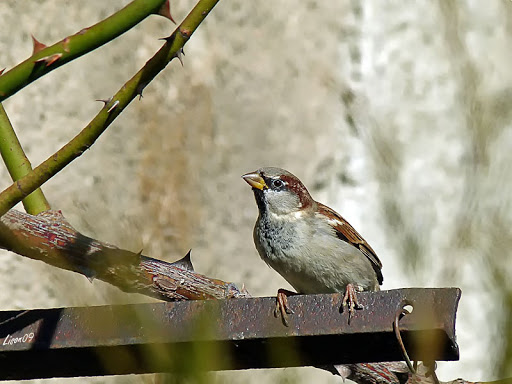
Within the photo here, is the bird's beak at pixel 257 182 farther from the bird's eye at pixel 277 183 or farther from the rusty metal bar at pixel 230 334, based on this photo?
the rusty metal bar at pixel 230 334

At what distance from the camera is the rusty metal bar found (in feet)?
4.09

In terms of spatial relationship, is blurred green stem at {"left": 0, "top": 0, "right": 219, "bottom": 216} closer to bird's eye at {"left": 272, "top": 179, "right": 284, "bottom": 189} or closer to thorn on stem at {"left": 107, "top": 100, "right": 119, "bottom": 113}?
thorn on stem at {"left": 107, "top": 100, "right": 119, "bottom": 113}

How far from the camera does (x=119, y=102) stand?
1.82 metres

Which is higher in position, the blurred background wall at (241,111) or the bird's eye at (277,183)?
the blurred background wall at (241,111)

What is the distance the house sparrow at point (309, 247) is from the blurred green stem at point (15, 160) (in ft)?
2.98

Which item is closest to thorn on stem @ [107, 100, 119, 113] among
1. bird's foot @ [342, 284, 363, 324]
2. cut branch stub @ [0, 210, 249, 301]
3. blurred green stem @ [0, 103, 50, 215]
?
cut branch stub @ [0, 210, 249, 301]

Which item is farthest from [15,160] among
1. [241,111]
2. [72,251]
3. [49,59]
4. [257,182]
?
[241,111]

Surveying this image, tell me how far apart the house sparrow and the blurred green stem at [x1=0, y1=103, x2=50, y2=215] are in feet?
2.98

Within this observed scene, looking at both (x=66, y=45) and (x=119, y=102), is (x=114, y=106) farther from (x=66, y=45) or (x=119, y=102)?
(x=66, y=45)

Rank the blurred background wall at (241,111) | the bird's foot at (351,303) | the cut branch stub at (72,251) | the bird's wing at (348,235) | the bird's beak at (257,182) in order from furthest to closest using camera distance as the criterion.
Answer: the blurred background wall at (241,111), the bird's beak at (257,182), the bird's wing at (348,235), the cut branch stub at (72,251), the bird's foot at (351,303)

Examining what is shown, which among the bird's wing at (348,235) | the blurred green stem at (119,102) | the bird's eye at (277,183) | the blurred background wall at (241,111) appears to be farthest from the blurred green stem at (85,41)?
the blurred background wall at (241,111)

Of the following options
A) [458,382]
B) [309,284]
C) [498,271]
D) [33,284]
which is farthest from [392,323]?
[33,284]

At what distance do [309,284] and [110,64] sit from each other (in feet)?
6.42

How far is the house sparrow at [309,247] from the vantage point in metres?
3.21
